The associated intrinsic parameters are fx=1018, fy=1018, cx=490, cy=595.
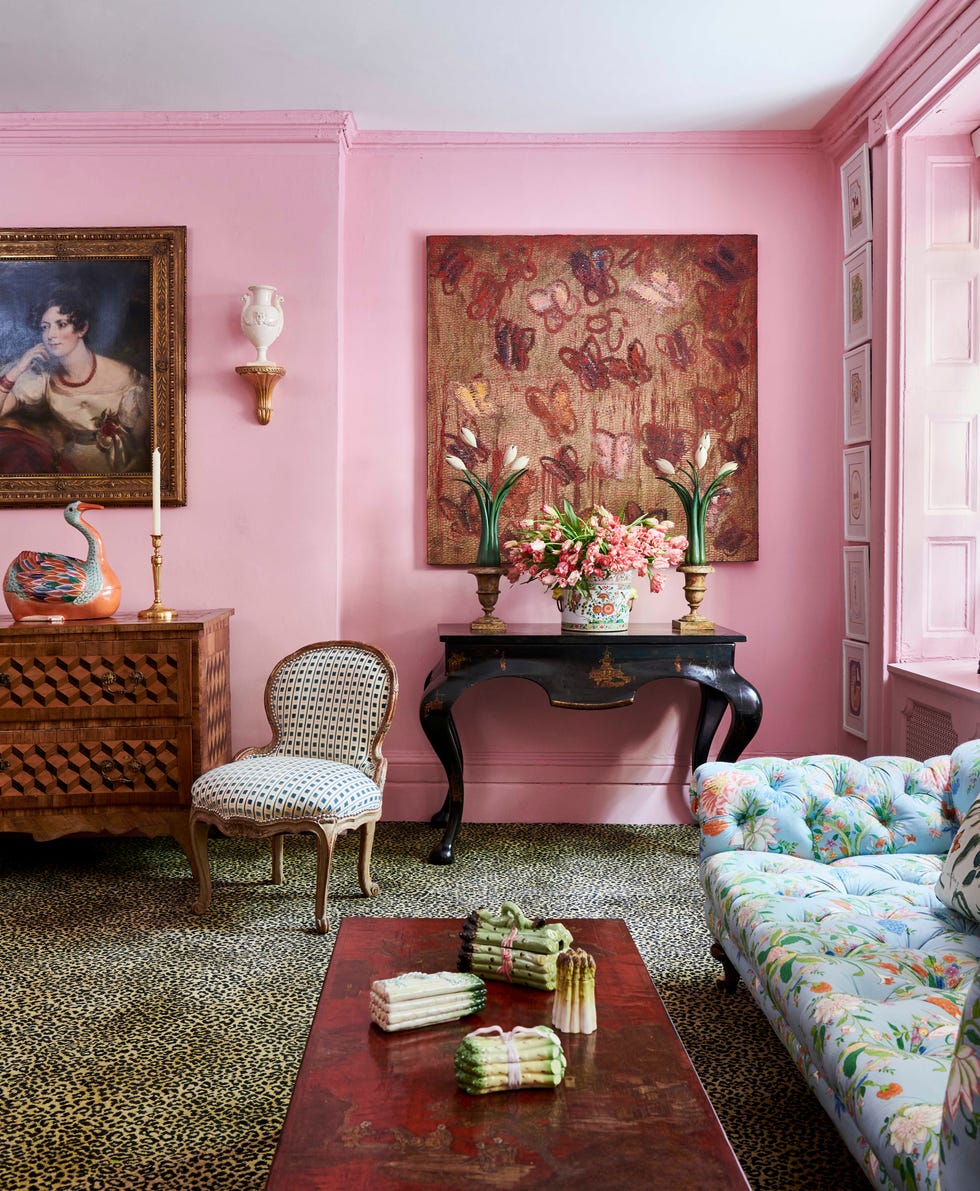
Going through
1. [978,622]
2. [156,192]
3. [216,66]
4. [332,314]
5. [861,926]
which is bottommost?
[861,926]

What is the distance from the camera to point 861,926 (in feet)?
7.07

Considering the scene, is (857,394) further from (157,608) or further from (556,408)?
(157,608)

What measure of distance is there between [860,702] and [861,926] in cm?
228

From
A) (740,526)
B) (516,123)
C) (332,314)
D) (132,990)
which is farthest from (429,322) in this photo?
(132,990)

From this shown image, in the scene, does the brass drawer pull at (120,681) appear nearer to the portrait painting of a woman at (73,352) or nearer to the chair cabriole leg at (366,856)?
the chair cabriole leg at (366,856)

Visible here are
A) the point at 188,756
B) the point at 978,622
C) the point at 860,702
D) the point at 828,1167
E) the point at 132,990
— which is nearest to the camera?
the point at 828,1167

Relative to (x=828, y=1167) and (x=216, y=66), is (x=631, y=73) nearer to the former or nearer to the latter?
(x=216, y=66)

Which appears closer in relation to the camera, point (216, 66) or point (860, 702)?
point (216, 66)

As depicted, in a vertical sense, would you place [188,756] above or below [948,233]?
below

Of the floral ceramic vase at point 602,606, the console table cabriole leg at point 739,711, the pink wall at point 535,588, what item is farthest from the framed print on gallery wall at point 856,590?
the floral ceramic vase at point 602,606

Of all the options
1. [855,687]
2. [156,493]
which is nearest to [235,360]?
[156,493]

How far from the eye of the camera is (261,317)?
4184 mm

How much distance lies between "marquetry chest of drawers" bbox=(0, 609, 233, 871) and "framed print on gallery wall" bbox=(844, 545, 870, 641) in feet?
8.71

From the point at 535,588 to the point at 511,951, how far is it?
8.89 feet
